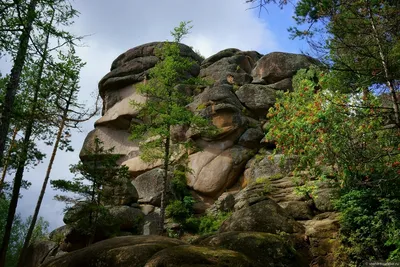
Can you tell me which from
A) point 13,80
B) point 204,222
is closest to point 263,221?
point 204,222

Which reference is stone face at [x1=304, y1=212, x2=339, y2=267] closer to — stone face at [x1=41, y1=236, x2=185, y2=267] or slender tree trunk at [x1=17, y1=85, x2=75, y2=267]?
stone face at [x1=41, y1=236, x2=185, y2=267]

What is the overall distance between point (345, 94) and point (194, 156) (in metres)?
12.6

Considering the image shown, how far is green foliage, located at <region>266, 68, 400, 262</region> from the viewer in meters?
10.2

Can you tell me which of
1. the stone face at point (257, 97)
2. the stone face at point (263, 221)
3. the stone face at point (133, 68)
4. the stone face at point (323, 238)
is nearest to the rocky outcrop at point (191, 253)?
the stone face at point (323, 238)

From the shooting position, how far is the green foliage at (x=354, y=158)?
10172 mm

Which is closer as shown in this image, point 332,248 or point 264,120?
point 332,248

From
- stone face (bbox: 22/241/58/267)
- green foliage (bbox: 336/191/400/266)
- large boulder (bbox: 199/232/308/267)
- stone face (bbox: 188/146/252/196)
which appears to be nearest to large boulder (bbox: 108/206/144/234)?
stone face (bbox: 22/241/58/267)

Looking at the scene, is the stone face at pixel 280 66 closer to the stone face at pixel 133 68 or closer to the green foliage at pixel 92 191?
the stone face at pixel 133 68

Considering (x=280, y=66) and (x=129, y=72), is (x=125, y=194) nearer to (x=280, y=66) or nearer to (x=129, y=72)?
(x=129, y=72)

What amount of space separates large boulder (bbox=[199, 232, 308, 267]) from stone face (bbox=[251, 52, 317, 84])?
20.5 meters

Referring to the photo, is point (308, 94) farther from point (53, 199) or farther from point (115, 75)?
point (115, 75)

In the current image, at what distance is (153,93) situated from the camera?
61.9ft

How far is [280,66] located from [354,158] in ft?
61.6

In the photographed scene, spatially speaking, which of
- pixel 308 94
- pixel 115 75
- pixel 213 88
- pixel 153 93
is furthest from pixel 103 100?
pixel 308 94
